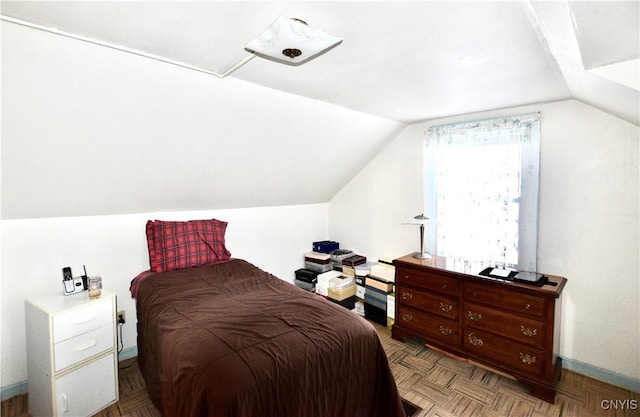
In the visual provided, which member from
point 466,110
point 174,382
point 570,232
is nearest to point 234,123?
point 174,382

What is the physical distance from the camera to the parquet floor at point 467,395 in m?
2.12

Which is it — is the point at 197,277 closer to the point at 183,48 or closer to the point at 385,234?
the point at 183,48

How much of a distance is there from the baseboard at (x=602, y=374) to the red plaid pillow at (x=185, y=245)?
3.12 metres

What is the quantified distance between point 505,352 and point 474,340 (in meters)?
0.23

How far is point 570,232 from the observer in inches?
101

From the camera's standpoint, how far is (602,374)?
2.45 meters

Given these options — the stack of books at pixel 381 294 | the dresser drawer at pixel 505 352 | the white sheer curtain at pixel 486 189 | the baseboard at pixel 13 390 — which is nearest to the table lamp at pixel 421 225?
the white sheer curtain at pixel 486 189

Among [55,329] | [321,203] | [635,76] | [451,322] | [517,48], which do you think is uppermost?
[517,48]

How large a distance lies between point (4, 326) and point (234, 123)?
→ 2.13 m

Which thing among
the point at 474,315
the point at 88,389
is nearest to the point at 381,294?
the point at 474,315

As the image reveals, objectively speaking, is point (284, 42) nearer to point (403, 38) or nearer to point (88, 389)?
point (403, 38)

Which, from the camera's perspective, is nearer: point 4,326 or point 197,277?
point 4,326

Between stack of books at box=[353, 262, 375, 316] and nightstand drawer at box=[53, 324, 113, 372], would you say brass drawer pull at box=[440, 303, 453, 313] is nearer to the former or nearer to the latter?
stack of books at box=[353, 262, 375, 316]

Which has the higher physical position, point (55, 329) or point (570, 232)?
point (570, 232)
